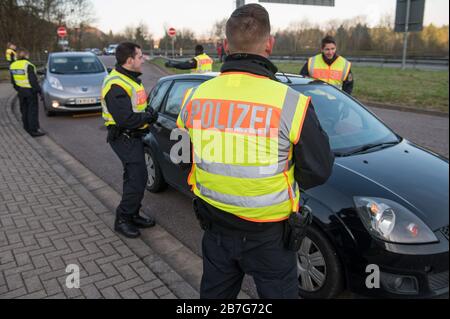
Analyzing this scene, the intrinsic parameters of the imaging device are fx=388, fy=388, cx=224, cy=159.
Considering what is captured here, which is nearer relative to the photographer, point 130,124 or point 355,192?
point 355,192

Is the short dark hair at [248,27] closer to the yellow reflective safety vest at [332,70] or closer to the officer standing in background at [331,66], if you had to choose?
the officer standing in background at [331,66]

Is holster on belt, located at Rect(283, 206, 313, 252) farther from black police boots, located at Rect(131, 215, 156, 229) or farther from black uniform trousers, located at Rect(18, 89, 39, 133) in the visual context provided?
black uniform trousers, located at Rect(18, 89, 39, 133)

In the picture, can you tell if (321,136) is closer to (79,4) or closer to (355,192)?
(355,192)

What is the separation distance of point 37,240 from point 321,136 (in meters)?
3.10

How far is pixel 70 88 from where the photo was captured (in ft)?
34.2

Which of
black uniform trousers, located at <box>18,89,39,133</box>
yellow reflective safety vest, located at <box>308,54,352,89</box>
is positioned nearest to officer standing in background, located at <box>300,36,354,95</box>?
yellow reflective safety vest, located at <box>308,54,352,89</box>

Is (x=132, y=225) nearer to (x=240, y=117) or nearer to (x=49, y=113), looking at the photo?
(x=240, y=117)

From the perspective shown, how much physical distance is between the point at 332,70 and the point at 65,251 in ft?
14.7

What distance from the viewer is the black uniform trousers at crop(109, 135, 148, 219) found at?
3.77 meters

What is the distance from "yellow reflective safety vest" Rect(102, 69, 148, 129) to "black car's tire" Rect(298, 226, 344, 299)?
1.96m

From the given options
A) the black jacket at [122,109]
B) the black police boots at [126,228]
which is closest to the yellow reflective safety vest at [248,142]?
the black jacket at [122,109]
